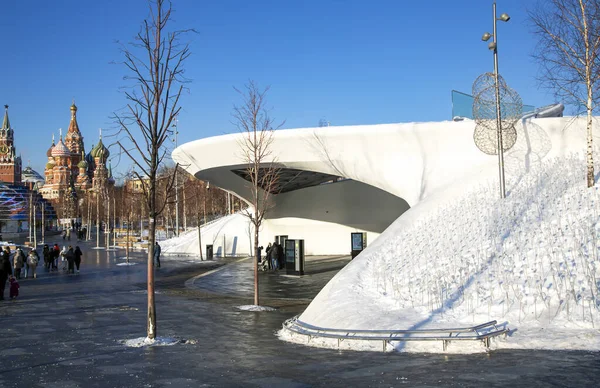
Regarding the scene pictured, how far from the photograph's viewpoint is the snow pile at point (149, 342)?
11.3 meters

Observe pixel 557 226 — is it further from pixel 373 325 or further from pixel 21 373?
pixel 21 373

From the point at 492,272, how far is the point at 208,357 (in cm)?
676

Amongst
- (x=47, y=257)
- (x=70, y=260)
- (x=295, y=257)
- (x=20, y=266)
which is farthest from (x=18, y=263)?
(x=295, y=257)

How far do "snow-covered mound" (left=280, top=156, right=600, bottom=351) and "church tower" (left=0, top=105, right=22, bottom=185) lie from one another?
153752mm

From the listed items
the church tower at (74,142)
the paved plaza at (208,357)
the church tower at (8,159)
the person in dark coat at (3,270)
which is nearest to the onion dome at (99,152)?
the church tower at (74,142)

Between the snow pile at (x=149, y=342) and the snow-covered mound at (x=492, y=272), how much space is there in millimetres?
2403

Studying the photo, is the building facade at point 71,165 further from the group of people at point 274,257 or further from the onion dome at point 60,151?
the group of people at point 274,257

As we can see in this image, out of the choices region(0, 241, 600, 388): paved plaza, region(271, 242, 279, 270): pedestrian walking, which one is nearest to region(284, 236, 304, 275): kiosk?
region(271, 242, 279, 270): pedestrian walking

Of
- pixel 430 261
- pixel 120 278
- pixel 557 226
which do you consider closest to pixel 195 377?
pixel 430 261

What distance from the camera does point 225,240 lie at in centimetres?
4362

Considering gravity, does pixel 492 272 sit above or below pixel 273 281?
above

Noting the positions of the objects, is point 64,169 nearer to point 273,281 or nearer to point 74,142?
point 74,142

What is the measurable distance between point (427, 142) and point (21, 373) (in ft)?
56.0

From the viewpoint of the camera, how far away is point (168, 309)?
17.0 meters
